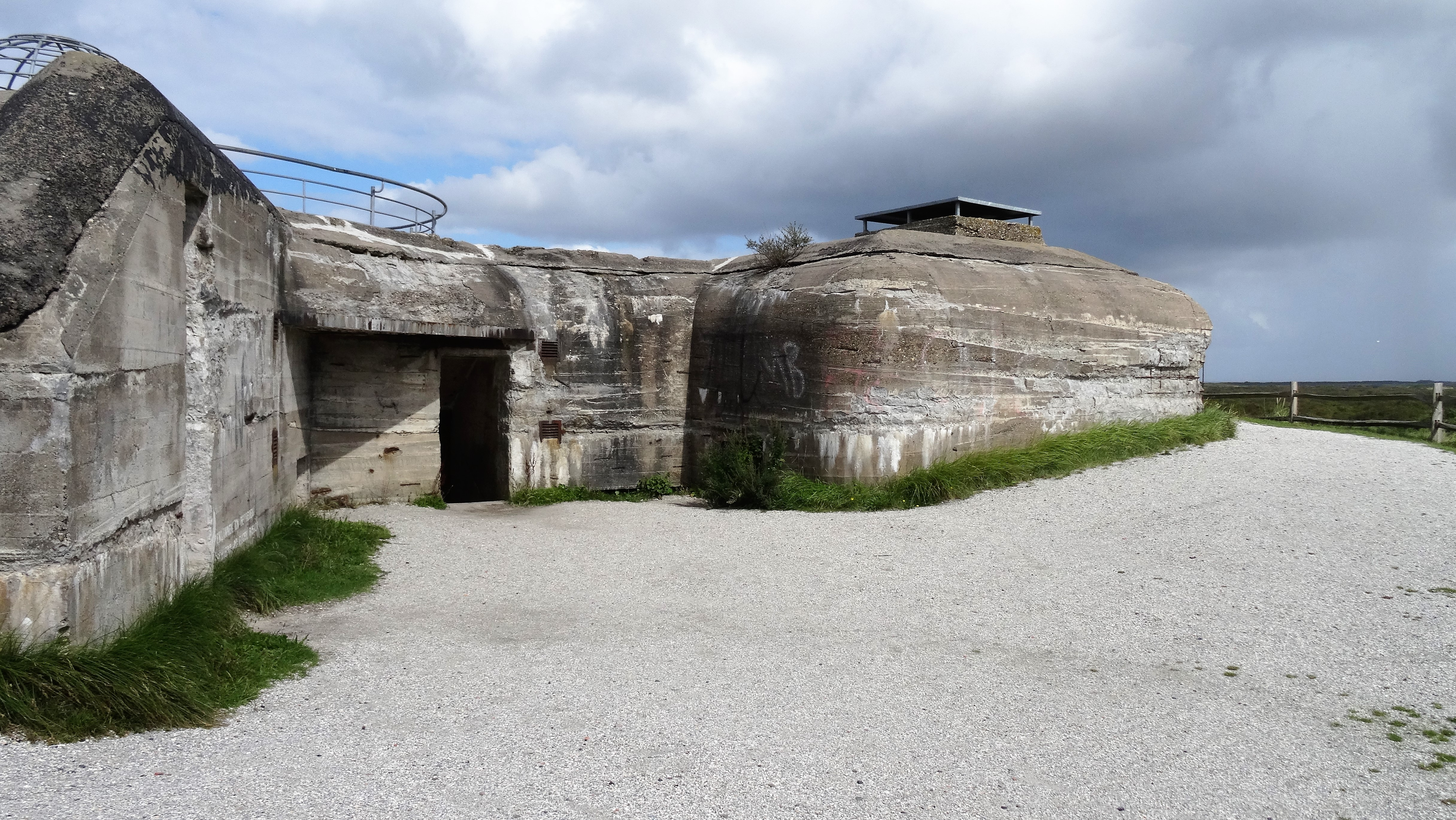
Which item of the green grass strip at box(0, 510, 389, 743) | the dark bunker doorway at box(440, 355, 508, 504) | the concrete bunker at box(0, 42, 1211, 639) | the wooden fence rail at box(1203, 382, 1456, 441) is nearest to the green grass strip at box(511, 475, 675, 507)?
the concrete bunker at box(0, 42, 1211, 639)

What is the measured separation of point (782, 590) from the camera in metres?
7.03

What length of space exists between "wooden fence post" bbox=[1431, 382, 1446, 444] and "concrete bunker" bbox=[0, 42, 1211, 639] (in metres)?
4.49

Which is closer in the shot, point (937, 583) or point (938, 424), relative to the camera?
point (937, 583)

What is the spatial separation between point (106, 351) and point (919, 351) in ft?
25.9

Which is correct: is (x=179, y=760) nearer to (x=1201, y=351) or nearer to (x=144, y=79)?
(x=144, y=79)

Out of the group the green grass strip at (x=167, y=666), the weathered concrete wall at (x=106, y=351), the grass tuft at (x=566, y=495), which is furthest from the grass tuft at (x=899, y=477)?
the weathered concrete wall at (x=106, y=351)

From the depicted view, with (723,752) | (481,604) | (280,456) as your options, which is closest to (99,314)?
(481,604)

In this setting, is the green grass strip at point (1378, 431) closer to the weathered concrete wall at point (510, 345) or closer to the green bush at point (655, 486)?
the green bush at point (655, 486)

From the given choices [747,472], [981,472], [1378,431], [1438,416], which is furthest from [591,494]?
[1378,431]

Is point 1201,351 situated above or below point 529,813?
above

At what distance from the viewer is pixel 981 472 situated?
10.3 meters

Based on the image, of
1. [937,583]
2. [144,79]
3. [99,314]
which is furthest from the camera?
[937,583]

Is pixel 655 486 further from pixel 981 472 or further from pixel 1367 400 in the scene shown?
pixel 1367 400

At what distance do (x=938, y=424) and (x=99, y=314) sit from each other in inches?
324
